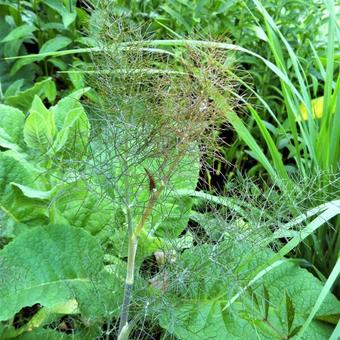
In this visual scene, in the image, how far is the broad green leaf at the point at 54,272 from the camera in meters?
1.10

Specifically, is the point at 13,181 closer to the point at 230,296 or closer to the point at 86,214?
the point at 86,214

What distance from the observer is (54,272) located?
46.0 inches

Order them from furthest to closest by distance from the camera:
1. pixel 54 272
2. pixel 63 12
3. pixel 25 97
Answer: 1. pixel 63 12
2. pixel 25 97
3. pixel 54 272

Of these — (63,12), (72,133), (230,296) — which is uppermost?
(63,12)

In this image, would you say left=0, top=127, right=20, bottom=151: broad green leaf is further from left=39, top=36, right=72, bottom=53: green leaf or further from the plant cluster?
left=39, top=36, right=72, bottom=53: green leaf

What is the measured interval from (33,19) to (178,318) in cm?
126

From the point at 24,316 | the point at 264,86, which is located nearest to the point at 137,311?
the point at 24,316

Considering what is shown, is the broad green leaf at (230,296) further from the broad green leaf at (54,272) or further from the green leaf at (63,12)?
the green leaf at (63,12)

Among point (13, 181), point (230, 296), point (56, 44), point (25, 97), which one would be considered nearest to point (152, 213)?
point (230, 296)

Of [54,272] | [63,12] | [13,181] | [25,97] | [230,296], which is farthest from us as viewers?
[63,12]

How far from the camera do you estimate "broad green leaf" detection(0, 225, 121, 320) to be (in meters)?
1.10

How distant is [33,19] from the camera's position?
202 cm

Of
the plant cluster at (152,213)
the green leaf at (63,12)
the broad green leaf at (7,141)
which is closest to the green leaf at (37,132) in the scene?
the plant cluster at (152,213)

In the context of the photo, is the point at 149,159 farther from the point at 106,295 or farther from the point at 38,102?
the point at 38,102
